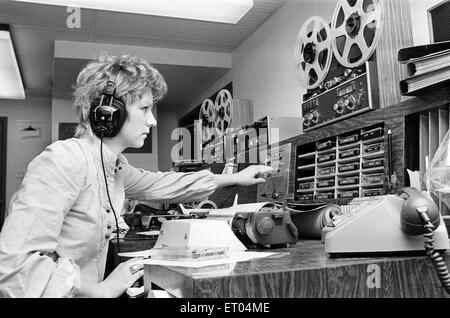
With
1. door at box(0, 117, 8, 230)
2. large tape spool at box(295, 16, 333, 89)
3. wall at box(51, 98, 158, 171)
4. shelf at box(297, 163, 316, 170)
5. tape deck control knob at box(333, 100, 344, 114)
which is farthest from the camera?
door at box(0, 117, 8, 230)

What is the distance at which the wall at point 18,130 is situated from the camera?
6.47m

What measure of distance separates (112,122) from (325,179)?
1123 millimetres

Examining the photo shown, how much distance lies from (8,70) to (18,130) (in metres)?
1.98

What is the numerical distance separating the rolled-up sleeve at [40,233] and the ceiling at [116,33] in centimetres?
312

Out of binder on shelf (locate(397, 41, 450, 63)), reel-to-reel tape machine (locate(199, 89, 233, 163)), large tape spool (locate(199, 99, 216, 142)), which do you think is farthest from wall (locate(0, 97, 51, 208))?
binder on shelf (locate(397, 41, 450, 63))

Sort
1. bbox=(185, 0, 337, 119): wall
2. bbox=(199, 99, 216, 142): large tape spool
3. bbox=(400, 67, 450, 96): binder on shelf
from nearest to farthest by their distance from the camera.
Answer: bbox=(400, 67, 450, 96): binder on shelf
bbox=(185, 0, 337, 119): wall
bbox=(199, 99, 216, 142): large tape spool

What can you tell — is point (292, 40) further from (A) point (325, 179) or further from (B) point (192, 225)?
(B) point (192, 225)

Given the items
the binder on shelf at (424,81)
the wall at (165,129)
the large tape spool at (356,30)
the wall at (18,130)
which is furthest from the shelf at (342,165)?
the wall at (18,130)

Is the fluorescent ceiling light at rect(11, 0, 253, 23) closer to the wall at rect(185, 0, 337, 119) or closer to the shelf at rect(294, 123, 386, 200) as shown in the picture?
the wall at rect(185, 0, 337, 119)

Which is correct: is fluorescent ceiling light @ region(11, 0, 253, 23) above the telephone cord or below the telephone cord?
above

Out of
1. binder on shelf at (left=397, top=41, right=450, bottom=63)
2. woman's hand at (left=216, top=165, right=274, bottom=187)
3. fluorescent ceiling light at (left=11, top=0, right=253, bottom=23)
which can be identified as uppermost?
fluorescent ceiling light at (left=11, top=0, right=253, bottom=23)

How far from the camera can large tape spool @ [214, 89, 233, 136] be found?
3676 mm

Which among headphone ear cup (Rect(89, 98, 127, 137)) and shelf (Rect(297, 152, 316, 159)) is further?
shelf (Rect(297, 152, 316, 159))
